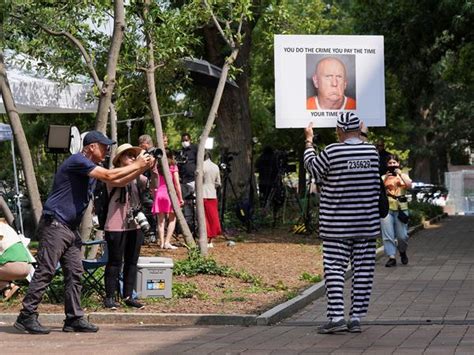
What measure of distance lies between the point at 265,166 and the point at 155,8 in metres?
9.25

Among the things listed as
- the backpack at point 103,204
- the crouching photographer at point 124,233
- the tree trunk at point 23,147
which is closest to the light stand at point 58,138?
the tree trunk at point 23,147

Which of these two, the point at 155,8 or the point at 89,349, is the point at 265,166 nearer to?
the point at 155,8

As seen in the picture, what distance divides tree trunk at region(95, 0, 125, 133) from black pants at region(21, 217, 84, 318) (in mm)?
2613

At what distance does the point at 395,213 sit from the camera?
16.9 meters

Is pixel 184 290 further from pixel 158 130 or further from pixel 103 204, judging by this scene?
pixel 158 130

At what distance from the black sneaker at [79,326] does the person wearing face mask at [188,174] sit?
920cm

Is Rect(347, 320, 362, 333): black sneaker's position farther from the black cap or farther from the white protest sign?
the white protest sign

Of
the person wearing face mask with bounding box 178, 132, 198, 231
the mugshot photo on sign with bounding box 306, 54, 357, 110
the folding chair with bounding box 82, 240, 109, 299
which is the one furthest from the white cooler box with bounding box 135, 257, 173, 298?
the person wearing face mask with bounding box 178, 132, 198, 231

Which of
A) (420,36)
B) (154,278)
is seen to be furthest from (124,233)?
(420,36)

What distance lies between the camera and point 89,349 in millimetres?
9156

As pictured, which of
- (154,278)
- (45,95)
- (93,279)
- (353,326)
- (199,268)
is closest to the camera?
(353,326)

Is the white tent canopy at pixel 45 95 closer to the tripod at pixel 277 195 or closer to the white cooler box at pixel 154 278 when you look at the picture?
the tripod at pixel 277 195

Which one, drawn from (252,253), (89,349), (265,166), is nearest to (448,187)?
(265,166)

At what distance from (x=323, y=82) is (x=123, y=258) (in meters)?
5.16
